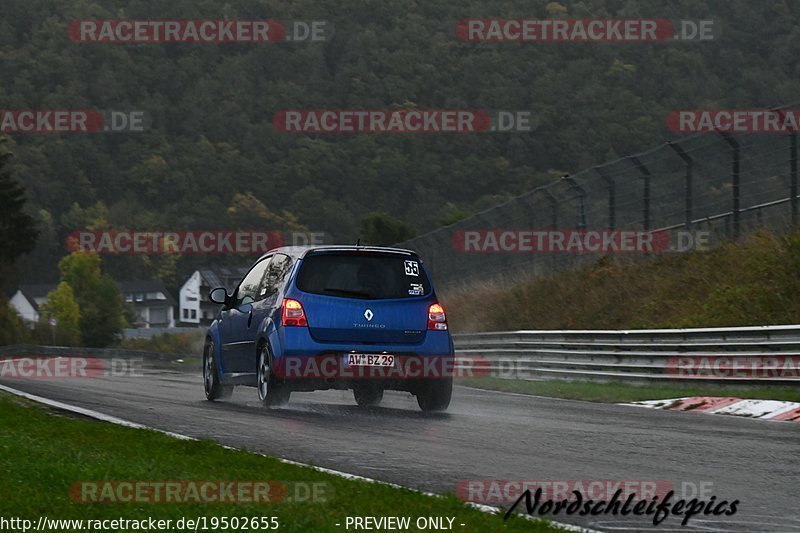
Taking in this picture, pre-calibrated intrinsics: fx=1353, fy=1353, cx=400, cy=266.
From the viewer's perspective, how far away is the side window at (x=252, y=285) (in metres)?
14.2

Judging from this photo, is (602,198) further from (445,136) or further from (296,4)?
(296,4)

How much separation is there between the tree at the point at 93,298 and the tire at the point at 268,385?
352ft

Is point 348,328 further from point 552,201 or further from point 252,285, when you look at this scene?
point 552,201

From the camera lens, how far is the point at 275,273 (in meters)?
13.7

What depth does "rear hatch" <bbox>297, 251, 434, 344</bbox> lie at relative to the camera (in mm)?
12953

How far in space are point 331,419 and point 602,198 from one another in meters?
12.6

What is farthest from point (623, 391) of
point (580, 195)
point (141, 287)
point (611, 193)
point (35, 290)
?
point (35, 290)

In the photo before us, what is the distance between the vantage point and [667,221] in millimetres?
22656

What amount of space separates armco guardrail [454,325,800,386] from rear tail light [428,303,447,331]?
4.17 meters

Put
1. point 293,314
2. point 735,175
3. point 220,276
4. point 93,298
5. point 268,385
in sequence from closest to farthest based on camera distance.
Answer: point 293,314 < point 268,385 < point 735,175 < point 220,276 < point 93,298
